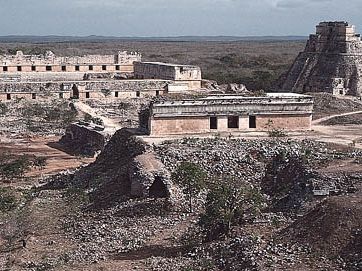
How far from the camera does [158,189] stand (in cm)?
2014

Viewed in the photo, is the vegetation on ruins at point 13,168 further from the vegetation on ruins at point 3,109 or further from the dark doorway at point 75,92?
the dark doorway at point 75,92

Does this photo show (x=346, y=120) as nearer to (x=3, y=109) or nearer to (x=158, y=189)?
(x=158, y=189)

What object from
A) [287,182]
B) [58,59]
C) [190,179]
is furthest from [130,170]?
[58,59]

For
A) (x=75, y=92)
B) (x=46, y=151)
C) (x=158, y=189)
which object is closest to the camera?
(x=158, y=189)

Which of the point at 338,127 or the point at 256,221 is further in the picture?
the point at 338,127

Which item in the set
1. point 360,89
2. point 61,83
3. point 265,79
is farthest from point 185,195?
point 265,79

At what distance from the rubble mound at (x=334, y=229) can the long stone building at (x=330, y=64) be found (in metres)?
23.1

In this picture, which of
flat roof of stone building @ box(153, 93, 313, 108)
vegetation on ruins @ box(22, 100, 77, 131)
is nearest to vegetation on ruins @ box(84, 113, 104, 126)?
vegetation on ruins @ box(22, 100, 77, 131)

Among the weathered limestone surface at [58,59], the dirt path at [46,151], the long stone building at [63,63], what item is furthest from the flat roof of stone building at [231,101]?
the weathered limestone surface at [58,59]

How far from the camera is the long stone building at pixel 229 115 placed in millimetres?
23875

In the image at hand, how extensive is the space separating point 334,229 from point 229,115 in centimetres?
999

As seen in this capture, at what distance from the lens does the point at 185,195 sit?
65.3ft

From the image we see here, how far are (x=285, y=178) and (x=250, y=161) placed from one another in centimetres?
150

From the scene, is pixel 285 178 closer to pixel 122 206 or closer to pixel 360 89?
pixel 122 206
